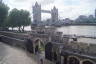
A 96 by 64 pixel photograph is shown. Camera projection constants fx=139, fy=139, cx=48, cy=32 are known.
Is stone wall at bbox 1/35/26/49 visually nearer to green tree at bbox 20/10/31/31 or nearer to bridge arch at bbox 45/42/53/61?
bridge arch at bbox 45/42/53/61

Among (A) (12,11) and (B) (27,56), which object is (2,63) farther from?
(A) (12,11)

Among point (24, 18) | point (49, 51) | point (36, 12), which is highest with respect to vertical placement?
point (36, 12)

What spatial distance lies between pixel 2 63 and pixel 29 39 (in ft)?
25.0

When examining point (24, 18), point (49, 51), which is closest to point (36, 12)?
point (24, 18)

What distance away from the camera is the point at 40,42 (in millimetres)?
25203

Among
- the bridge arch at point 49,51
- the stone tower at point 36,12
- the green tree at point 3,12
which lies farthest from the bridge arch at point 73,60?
the stone tower at point 36,12

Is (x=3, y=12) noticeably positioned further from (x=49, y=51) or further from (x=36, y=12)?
(x=36, y=12)

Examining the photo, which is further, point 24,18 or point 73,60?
point 24,18

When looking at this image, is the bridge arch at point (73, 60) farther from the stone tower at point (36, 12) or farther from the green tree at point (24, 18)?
the stone tower at point (36, 12)

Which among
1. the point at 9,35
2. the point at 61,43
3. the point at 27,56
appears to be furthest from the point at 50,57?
the point at 9,35

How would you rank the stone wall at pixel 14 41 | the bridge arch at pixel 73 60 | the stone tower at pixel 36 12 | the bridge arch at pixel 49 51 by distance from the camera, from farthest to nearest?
the stone tower at pixel 36 12 < the stone wall at pixel 14 41 < the bridge arch at pixel 49 51 < the bridge arch at pixel 73 60

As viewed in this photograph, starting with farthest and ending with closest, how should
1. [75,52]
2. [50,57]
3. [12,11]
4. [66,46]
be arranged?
[12,11] < [50,57] < [66,46] < [75,52]

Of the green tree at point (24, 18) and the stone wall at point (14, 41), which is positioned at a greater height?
the green tree at point (24, 18)

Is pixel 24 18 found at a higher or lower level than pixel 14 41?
higher
